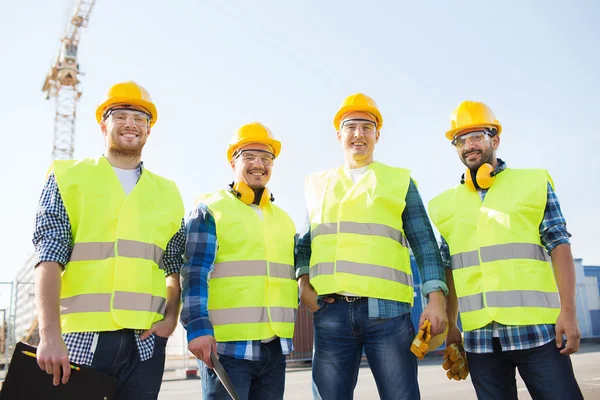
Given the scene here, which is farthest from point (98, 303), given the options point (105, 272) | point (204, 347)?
point (204, 347)

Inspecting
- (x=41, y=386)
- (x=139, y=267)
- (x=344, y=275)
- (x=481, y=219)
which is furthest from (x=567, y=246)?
(x=41, y=386)

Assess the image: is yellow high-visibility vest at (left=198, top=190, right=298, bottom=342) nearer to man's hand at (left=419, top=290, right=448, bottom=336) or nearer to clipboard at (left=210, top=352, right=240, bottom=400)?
clipboard at (left=210, top=352, right=240, bottom=400)

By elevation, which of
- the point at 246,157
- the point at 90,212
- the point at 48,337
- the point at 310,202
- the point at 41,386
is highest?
the point at 246,157

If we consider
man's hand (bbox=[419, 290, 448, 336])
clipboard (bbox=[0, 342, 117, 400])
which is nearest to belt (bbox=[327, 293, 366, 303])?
man's hand (bbox=[419, 290, 448, 336])

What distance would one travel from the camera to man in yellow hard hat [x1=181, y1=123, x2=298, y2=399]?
124 inches

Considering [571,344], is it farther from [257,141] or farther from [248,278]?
[257,141]

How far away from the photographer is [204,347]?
2990 millimetres

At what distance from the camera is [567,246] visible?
334cm

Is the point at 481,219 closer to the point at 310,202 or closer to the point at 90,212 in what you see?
the point at 310,202

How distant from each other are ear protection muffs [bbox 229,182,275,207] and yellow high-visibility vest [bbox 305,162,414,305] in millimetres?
351

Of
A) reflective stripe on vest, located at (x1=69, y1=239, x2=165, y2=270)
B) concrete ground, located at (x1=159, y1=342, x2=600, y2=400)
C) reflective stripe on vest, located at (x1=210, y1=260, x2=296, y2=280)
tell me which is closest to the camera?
reflective stripe on vest, located at (x1=69, y1=239, x2=165, y2=270)

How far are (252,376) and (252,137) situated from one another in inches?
62.3

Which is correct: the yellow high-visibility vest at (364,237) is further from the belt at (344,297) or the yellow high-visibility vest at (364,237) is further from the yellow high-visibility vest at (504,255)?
the yellow high-visibility vest at (504,255)

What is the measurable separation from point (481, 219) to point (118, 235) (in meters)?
2.23
